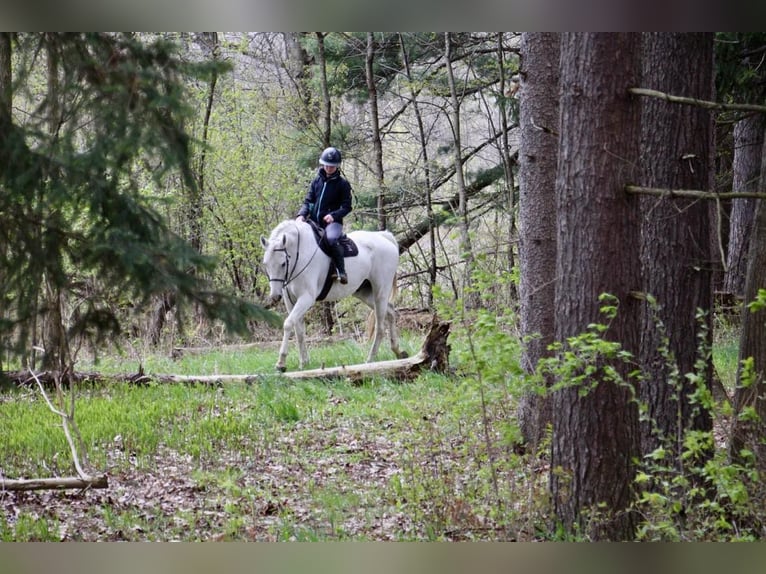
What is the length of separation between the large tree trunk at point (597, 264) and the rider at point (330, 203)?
12.2 feet

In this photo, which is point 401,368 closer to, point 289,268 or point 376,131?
point 289,268

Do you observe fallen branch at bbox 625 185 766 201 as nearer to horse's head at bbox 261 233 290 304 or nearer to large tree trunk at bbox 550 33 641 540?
large tree trunk at bbox 550 33 641 540

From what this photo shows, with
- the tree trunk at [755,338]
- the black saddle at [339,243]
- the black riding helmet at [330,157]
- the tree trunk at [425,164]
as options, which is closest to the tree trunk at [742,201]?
the tree trunk at [425,164]

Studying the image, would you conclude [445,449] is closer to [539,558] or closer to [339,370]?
[539,558]

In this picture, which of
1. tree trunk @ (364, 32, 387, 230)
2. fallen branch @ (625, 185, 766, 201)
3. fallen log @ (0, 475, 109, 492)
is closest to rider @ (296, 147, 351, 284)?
tree trunk @ (364, 32, 387, 230)

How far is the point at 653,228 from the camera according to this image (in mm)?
3760

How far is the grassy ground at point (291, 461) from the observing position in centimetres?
360

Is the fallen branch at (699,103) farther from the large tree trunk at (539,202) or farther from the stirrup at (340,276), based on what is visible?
the stirrup at (340,276)

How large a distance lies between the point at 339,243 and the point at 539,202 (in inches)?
122

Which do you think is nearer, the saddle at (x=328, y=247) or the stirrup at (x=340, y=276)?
the saddle at (x=328, y=247)

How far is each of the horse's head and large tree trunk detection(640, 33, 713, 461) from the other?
145 inches

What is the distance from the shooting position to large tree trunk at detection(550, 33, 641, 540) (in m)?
3.18

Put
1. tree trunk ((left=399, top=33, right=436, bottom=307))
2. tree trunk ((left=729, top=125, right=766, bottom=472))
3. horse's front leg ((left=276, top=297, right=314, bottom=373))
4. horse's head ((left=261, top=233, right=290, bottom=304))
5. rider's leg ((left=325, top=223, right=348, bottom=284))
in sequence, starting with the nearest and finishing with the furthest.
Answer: tree trunk ((left=729, top=125, right=766, bottom=472)), horse's front leg ((left=276, top=297, right=314, bottom=373)), horse's head ((left=261, top=233, right=290, bottom=304)), rider's leg ((left=325, top=223, right=348, bottom=284)), tree trunk ((left=399, top=33, right=436, bottom=307))

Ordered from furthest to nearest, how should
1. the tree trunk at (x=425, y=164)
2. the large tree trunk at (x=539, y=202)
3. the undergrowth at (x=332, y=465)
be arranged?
the tree trunk at (x=425, y=164) → the large tree trunk at (x=539, y=202) → the undergrowth at (x=332, y=465)
